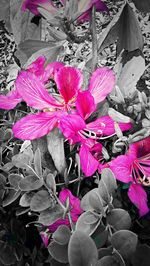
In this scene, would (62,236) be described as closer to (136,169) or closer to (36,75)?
(136,169)

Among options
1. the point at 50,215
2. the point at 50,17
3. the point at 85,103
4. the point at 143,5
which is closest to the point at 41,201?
the point at 50,215

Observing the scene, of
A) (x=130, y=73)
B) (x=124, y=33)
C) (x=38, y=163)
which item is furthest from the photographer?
(x=124, y=33)

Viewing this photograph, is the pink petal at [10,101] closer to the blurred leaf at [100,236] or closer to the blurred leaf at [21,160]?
the blurred leaf at [21,160]

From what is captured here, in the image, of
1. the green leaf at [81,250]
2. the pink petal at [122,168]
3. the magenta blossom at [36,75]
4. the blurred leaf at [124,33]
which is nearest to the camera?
the green leaf at [81,250]

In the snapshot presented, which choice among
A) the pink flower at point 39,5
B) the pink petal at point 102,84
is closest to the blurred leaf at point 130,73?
the pink petal at point 102,84

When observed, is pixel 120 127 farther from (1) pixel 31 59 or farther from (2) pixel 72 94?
(1) pixel 31 59

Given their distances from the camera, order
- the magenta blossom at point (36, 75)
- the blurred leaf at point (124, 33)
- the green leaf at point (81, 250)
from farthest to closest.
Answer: the blurred leaf at point (124, 33), the magenta blossom at point (36, 75), the green leaf at point (81, 250)
